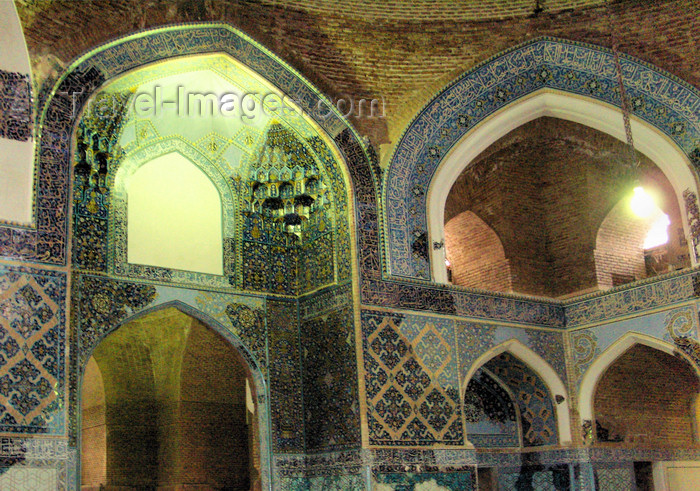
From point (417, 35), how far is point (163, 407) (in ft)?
17.9

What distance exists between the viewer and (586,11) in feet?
28.2

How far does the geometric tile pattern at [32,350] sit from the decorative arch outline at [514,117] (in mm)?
3062

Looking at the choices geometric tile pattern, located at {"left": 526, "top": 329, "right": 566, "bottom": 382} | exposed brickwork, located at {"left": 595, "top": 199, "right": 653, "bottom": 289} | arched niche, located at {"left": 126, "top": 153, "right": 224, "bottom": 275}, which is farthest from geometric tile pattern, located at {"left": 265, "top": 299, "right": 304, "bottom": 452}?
exposed brickwork, located at {"left": 595, "top": 199, "right": 653, "bottom": 289}

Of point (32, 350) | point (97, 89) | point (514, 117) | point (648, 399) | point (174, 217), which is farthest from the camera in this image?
point (648, 399)

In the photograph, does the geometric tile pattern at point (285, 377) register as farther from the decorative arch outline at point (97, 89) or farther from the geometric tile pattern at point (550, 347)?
the geometric tile pattern at point (550, 347)

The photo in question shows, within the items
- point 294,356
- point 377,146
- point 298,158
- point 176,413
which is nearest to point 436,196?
point 377,146

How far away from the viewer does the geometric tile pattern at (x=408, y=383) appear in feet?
25.2

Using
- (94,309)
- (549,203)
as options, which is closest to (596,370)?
(549,203)

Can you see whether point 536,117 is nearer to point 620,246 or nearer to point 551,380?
point 620,246

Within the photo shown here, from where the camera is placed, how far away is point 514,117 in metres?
9.02

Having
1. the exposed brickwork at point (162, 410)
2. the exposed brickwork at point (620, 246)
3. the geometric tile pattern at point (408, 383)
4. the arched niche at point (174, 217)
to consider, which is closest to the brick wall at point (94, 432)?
the exposed brickwork at point (162, 410)

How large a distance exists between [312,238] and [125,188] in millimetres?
1809

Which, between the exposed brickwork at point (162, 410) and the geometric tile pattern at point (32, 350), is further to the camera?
the exposed brickwork at point (162, 410)

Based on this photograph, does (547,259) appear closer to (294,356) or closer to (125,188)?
(294,356)
